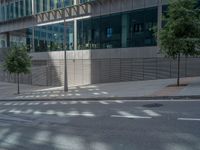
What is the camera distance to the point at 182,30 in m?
17.8

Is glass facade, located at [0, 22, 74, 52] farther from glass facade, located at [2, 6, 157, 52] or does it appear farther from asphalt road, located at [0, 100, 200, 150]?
asphalt road, located at [0, 100, 200, 150]

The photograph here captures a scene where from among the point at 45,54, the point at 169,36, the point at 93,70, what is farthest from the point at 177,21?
the point at 45,54

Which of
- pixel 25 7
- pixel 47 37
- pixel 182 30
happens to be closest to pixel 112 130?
pixel 182 30

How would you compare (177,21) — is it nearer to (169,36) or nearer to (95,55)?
(169,36)

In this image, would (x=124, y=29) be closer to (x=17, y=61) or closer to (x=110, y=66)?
(x=110, y=66)

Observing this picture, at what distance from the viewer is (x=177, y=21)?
691 inches

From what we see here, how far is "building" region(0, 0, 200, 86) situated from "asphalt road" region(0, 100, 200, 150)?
14.0 metres

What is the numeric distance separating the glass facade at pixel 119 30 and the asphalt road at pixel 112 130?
54.7 ft

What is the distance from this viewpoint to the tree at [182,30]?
17469 mm

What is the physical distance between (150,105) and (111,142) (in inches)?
230

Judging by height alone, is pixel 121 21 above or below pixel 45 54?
above

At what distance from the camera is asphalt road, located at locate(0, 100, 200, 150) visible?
716 centimetres

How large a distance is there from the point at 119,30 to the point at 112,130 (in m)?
22.6

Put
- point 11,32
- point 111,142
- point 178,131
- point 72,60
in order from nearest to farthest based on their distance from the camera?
point 111,142 < point 178,131 < point 72,60 < point 11,32
